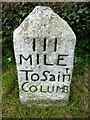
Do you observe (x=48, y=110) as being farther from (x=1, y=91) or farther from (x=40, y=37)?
(x=40, y=37)

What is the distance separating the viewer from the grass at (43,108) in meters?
3.07

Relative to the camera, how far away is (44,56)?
2748 millimetres

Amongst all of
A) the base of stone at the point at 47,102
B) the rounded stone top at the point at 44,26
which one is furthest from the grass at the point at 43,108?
the rounded stone top at the point at 44,26

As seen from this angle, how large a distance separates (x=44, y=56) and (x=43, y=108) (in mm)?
613

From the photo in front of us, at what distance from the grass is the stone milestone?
0.07m

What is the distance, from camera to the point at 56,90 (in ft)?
9.86

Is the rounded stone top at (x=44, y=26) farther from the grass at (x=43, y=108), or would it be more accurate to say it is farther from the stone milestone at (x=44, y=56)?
the grass at (x=43, y=108)

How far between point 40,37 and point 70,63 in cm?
36

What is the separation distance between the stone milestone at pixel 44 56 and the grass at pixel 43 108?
68 mm

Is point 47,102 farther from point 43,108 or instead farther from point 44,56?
point 44,56

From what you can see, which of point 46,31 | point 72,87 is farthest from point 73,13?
point 46,31

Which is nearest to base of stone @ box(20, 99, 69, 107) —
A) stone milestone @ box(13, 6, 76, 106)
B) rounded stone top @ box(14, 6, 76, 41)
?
stone milestone @ box(13, 6, 76, 106)

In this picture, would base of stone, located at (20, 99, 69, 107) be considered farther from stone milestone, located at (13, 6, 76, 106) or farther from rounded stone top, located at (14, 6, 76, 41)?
rounded stone top, located at (14, 6, 76, 41)

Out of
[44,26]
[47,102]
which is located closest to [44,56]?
[44,26]
